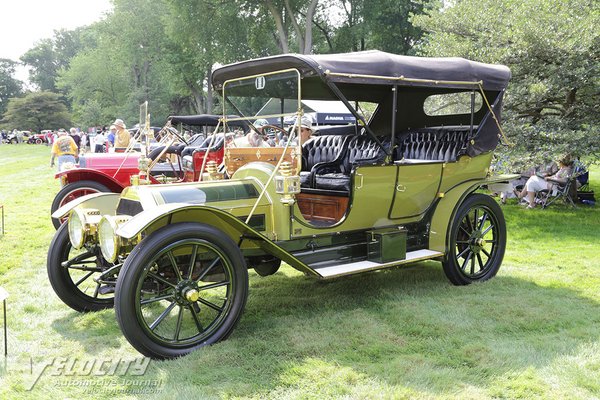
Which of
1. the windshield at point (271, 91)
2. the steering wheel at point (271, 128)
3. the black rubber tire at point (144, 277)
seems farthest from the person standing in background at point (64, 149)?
the black rubber tire at point (144, 277)

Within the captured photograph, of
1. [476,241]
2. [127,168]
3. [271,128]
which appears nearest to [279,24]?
[127,168]

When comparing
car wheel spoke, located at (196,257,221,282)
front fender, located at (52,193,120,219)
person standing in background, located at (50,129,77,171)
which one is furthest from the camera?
person standing in background, located at (50,129,77,171)

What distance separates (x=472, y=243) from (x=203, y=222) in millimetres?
2872

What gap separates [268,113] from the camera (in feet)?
17.2

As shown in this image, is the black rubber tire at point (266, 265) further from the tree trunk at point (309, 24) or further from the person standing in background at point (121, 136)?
the tree trunk at point (309, 24)

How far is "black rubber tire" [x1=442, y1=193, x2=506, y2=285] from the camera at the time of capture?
5172mm

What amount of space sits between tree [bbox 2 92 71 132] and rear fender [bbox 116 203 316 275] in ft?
196

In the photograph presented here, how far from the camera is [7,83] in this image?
75.4 meters

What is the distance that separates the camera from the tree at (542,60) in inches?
324

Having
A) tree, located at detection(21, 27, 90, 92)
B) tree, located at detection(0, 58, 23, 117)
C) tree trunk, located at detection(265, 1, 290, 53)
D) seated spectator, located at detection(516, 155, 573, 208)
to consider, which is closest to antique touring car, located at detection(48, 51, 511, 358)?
seated spectator, located at detection(516, 155, 573, 208)

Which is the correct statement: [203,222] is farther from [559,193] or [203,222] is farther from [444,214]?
[559,193]

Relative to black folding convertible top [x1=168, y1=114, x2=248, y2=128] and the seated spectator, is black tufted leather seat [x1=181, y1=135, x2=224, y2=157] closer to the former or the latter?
black folding convertible top [x1=168, y1=114, x2=248, y2=128]

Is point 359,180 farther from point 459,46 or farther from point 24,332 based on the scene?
point 459,46

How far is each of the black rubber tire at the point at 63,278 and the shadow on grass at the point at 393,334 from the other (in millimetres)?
1359
